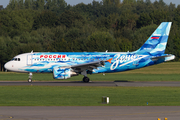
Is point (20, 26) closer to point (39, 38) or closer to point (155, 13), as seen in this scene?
point (39, 38)

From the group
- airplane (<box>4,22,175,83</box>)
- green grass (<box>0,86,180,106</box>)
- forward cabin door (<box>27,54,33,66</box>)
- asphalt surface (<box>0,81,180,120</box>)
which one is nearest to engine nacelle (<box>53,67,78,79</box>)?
airplane (<box>4,22,175,83</box>)

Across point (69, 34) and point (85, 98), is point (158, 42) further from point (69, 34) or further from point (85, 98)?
point (69, 34)

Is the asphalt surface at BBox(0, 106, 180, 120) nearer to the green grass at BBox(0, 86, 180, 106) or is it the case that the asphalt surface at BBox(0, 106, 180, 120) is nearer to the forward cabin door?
the green grass at BBox(0, 86, 180, 106)

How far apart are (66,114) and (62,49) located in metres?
84.4

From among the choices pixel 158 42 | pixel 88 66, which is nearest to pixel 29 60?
pixel 88 66

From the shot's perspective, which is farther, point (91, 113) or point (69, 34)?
point (69, 34)

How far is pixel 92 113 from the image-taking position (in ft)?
58.9

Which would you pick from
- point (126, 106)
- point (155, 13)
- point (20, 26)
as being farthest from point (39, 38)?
point (126, 106)

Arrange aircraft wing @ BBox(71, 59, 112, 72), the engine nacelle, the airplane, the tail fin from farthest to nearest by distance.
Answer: the tail fin, the airplane, aircraft wing @ BBox(71, 59, 112, 72), the engine nacelle

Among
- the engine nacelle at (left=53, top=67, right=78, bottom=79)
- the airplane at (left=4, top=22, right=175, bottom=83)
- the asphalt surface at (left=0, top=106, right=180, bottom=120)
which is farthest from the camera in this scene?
the airplane at (left=4, top=22, right=175, bottom=83)

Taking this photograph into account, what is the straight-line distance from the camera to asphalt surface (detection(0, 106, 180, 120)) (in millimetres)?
16631

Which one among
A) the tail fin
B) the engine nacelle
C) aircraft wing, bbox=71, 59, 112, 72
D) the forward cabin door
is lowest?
the engine nacelle

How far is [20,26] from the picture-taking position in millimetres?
133125

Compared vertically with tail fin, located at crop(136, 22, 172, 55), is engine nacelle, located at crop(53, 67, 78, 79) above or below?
below
